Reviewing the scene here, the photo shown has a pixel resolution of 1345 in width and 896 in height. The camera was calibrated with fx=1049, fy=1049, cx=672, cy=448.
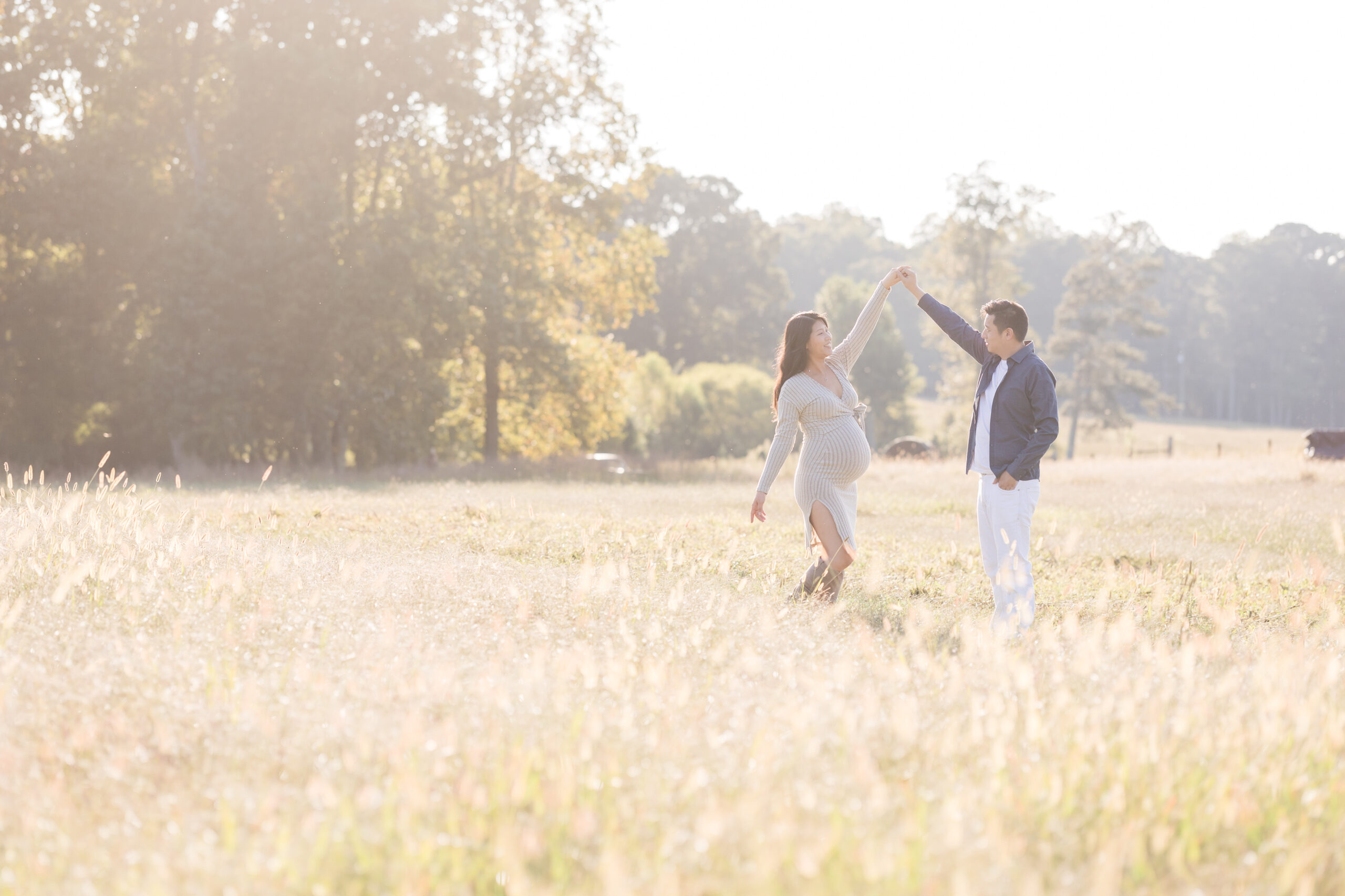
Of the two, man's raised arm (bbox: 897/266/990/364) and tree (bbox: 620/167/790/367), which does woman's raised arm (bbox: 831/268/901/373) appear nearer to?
man's raised arm (bbox: 897/266/990/364)

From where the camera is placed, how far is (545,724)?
4.52m

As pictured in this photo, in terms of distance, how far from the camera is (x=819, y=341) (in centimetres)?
822

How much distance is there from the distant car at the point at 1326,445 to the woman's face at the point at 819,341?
33.4 meters

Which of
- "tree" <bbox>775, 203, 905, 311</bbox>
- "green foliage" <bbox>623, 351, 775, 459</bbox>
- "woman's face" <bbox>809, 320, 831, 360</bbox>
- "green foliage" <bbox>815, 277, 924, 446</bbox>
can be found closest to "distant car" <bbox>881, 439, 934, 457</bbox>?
"green foliage" <bbox>623, 351, 775, 459</bbox>

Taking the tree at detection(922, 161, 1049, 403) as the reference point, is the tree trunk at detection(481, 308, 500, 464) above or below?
below

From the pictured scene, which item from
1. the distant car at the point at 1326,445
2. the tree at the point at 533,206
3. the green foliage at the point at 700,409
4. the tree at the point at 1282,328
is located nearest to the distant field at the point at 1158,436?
the tree at the point at 1282,328

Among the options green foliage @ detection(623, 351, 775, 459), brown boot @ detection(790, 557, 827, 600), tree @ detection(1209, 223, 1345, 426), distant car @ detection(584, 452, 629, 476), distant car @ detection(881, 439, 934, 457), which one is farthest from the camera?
tree @ detection(1209, 223, 1345, 426)

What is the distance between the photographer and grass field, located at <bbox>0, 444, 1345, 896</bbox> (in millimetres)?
3430

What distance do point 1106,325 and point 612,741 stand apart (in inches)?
2960

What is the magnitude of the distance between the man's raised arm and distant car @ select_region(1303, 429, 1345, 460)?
32704 mm

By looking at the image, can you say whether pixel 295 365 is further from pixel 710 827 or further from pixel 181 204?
pixel 710 827

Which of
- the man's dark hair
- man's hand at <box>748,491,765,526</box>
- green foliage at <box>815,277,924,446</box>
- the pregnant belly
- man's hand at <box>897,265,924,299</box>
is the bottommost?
man's hand at <box>748,491,765,526</box>

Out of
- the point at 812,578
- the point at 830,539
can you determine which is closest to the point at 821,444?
the point at 830,539

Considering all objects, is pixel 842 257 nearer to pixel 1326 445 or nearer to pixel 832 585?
pixel 1326 445
